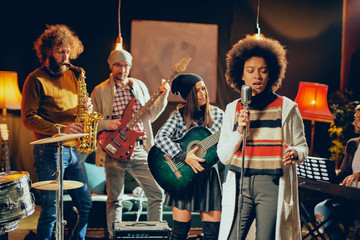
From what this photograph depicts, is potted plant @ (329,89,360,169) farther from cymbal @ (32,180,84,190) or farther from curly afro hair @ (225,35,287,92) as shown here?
cymbal @ (32,180,84,190)

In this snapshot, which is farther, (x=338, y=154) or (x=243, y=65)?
(x=338, y=154)

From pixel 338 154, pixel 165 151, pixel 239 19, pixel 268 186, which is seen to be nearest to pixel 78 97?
pixel 165 151

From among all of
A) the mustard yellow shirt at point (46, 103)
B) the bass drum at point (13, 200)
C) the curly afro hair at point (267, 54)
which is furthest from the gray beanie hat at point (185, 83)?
the bass drum at point (13, 200)

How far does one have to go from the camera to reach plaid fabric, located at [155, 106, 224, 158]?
3.34 meters

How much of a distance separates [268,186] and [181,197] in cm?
96

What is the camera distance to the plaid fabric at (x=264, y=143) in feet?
8.21

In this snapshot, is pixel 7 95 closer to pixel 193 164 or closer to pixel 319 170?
pixel 193 164

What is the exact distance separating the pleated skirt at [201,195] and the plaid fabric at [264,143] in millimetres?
720

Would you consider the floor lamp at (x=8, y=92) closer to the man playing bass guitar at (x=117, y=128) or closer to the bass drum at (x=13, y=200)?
the man playing bass guitar at (x=117, y=128)

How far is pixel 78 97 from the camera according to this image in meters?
3.84

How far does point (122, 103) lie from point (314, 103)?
2.59 meters

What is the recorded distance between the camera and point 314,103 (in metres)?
5.21

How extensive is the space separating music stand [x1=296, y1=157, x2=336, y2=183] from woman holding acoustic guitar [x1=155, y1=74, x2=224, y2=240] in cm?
101

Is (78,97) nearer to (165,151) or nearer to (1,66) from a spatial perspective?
(165,151)
